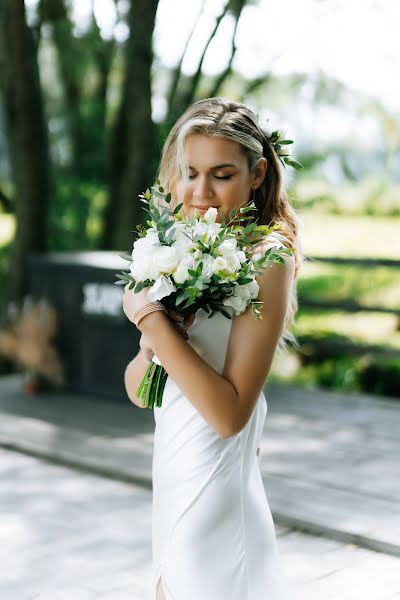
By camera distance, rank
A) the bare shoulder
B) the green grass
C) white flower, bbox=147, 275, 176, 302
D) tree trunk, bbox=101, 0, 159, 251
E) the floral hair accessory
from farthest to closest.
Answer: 1. the green grass
2. tree trunk, bbox=101, 0, 159, 251
3. the floral hair accessory
4. the bare shoulder
5. white flower, bbox=147, 275, 176, 302

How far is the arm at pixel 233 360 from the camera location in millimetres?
2252

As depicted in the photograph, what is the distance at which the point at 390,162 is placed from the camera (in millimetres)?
13516

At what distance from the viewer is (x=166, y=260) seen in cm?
225

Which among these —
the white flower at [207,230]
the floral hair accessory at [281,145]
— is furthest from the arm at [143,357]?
the floral hair accessory at [281,145]

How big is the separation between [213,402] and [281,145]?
34.1 inches

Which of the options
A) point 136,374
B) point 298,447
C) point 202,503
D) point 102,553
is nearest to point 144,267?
point 136,374

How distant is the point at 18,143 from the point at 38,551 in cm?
Answer: 624

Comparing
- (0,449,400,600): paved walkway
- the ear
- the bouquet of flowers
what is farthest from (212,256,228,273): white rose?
(0,449,400,600): paved walkway

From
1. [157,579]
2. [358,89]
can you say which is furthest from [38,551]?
[358,89]

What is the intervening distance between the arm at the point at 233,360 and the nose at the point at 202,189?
277 mm

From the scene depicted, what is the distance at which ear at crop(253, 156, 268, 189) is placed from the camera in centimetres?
254

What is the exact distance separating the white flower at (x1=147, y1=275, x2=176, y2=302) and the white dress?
0.63 ft

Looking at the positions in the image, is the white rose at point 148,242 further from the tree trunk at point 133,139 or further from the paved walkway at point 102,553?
the tree trunk at point 133,139

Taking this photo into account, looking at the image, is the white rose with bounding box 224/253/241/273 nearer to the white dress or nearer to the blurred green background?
the white dress
